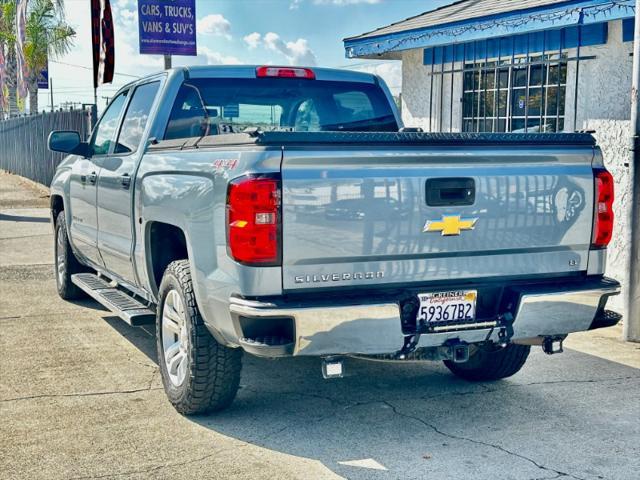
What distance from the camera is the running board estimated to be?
18.7 feet

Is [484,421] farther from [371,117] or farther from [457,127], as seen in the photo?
[457,127]

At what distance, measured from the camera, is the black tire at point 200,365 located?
15.8 feet

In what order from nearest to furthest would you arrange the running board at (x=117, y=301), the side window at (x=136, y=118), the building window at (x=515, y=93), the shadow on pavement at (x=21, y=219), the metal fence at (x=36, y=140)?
1. the running board at (x=117, y=301)
2. the side window at (x=136, y=118)
3. the building window at (x=515, y=93)
4. the shadow on pavement at (x=21, y=219)
5. the metal fence at (x=36, y=140)

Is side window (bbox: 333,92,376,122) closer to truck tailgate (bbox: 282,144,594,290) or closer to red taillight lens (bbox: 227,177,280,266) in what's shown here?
truck tailgate (bbox: 282,144,594,290)

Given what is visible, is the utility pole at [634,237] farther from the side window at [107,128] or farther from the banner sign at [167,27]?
the banner sign at [167,27]

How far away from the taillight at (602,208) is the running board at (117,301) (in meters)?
2.72

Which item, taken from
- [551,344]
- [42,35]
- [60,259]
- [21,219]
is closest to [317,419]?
[551,344]

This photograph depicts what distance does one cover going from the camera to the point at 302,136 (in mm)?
4266

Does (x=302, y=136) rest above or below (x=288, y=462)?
above

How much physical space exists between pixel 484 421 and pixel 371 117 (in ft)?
8.12

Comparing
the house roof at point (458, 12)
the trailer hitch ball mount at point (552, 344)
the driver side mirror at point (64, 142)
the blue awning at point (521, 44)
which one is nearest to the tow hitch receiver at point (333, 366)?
the trailer hitch ball mount at point (552, 344)

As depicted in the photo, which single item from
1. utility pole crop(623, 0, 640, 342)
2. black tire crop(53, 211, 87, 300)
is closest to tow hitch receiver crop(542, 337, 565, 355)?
A: utility pole crop(623, 0, 640, 342)

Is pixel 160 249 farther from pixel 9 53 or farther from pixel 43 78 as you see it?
pixel 9 53

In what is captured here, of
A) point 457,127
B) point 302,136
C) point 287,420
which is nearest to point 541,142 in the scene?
point 302,136
